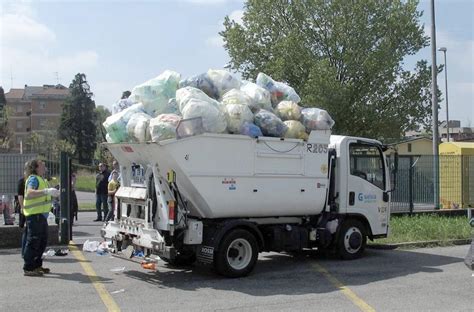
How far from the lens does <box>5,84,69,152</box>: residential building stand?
4985 inches

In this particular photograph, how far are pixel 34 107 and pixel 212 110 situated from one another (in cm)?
12664

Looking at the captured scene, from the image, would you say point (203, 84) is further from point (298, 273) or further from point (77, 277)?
point (77, 277)

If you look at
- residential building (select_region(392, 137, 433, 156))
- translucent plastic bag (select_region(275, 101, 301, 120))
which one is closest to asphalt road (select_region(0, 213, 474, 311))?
translucent plastic bag (select_region(275, 101, 301, 120))

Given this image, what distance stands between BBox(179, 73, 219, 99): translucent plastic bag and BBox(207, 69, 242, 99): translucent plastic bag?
55 mm

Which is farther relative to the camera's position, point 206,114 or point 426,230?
point 426,230

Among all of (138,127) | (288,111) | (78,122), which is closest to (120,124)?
(138,127)

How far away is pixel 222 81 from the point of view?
964cm

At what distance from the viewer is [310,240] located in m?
10.2

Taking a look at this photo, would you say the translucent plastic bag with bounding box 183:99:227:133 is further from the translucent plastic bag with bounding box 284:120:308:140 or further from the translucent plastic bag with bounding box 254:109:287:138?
the translucent plastic bag with bounding box 284:120:308:140

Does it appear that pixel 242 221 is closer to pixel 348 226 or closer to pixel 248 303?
pixel 248 303

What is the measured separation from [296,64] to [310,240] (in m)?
15.9

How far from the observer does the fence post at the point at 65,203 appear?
11.9m

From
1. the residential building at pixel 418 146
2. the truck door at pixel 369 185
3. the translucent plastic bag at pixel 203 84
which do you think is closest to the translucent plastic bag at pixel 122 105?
the translucent plastic bag at pixel 203 84

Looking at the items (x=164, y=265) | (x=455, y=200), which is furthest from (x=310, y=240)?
(x=455, y=200)
